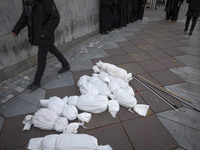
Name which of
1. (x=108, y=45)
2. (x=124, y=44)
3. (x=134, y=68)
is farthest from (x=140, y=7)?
(x=134, y=68)

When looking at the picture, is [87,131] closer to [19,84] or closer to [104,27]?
[19,84]

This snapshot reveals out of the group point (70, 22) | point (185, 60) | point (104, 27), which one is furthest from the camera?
point (104, 27)

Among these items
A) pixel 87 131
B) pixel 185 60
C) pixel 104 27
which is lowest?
pixel 87 131

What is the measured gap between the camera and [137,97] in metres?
2.72

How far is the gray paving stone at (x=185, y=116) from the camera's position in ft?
7.14

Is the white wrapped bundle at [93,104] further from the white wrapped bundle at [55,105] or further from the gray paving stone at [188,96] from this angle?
the gray paving stone at [188,96]

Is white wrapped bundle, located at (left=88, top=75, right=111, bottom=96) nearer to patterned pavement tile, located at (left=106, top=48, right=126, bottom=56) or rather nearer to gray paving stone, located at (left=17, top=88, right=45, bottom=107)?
gray paving stone, located at (left=17, top=88, right=45, bottom=107)

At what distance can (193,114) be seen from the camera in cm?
234

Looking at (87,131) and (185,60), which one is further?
(185,60)

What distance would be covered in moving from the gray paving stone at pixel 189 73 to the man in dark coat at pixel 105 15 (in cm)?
430

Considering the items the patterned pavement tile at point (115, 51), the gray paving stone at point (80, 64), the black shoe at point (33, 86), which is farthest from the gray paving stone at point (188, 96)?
the black shoe at point (33, 86)

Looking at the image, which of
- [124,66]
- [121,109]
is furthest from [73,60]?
[121,109]

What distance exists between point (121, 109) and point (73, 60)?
2.36m

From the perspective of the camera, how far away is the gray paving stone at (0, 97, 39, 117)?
2404 mm
